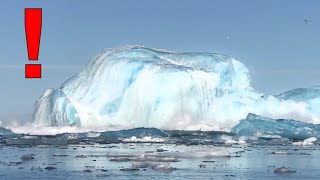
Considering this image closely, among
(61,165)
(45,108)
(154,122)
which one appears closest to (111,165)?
(61,165)

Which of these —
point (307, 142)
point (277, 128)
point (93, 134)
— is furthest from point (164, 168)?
point (277, 128)

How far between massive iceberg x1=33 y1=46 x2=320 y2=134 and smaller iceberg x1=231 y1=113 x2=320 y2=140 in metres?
1.70

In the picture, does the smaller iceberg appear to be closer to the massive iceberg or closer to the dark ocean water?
the massive iceberg

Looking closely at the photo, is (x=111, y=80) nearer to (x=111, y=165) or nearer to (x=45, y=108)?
(x=45, y=108)

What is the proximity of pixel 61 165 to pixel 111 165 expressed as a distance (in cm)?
147

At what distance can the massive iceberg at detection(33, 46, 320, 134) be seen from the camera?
39.5 m

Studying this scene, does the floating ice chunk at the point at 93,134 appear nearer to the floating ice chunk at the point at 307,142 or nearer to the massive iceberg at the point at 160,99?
the massive iceberg at the point at 160,99

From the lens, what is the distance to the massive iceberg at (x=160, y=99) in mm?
39469

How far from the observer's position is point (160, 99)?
39531 millimetres

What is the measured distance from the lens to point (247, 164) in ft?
68.7

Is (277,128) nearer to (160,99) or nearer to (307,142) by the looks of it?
(307,142)

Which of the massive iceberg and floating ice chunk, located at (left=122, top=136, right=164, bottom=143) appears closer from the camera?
floating ice chunk, located at (left=122, top=136, right=164, bottom=143)

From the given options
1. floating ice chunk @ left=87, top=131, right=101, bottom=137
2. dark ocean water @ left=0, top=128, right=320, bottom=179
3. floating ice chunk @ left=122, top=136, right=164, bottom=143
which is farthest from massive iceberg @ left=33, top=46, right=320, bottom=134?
dark ocean water @ left=0, top=128, right=320, bottom=179

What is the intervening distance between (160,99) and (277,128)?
699 cm
